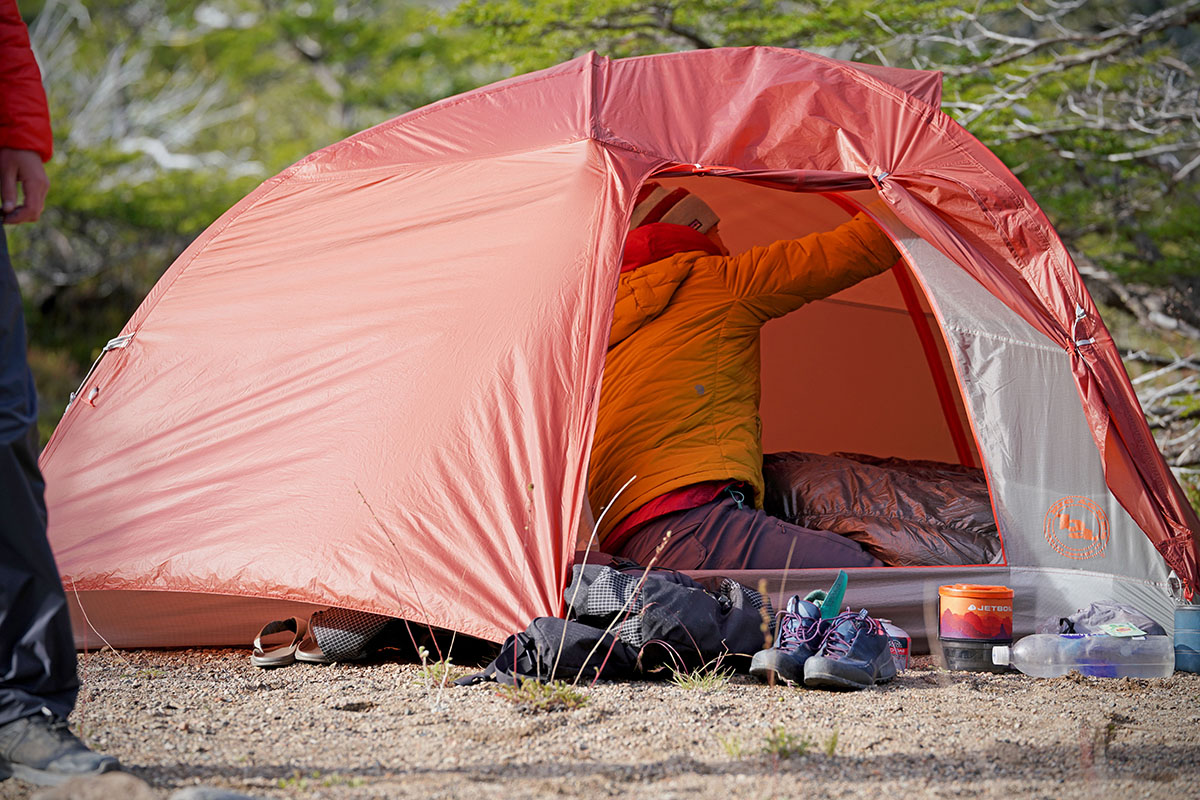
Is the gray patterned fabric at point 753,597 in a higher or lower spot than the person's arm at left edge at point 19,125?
lower

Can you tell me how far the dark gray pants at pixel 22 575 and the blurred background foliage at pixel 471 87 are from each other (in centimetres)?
422

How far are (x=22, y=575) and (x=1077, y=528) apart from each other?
2608mm

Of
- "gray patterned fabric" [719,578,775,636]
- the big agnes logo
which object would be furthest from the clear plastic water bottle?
"gray patterned fabric" [719,578,775,636]

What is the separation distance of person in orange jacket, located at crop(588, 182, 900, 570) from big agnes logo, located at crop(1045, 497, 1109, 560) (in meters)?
0.50

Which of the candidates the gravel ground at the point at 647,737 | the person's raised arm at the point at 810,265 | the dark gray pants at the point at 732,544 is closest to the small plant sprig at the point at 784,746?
the gravel ground at the point at 647,737

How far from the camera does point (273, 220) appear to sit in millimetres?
3371

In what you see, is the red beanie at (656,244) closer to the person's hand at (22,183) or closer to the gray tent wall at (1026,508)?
the gray tent wall at (1026,508)

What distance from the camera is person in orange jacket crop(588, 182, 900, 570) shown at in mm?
3049

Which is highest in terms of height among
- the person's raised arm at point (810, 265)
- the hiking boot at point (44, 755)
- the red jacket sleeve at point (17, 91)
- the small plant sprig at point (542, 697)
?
the red jacket sleeve at point (17, 91)

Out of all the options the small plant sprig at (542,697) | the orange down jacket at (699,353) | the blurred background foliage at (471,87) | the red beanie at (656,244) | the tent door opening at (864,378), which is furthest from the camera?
the blurred background foliage at (471,87)

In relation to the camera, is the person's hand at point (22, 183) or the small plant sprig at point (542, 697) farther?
the small plant sprig at point (542, 697)

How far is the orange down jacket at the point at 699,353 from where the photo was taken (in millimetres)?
3180

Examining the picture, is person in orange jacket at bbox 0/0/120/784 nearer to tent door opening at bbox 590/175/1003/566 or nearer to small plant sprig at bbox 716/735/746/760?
small plant sprig at bbox 716/735/746/760

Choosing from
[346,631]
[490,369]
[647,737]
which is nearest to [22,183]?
[490,369]
